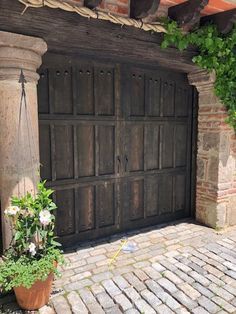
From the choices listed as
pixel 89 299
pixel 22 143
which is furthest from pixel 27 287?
pixel 22 143

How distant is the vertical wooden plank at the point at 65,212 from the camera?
3217 mm

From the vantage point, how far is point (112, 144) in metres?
3.50

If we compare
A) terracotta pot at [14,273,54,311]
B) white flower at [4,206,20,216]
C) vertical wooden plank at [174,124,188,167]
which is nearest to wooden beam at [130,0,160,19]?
vertical wooden plank at [174,124,188,167]

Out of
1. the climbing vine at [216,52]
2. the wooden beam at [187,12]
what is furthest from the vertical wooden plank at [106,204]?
the wooden beam at [187,12]

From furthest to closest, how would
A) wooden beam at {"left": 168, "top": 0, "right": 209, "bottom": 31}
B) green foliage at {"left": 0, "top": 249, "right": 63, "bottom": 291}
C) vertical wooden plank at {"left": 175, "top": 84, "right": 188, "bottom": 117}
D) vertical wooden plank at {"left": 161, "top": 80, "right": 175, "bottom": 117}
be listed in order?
vertical wooden plank at {"left": 175, "top": 84, "right": 188, "bottom": 117}, vertical wooden plank at {"left": 161, "top": 80, "right": 175, "bottom": 117}, wooden beam at {"left": 168, "top": 0, "right": 209, "bottom": 31}, green foliage at {"left": 0, "top": 249, "right": 63, "bottom": 291}

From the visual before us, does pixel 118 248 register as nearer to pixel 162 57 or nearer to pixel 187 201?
pixel 187 201

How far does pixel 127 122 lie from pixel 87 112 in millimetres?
599

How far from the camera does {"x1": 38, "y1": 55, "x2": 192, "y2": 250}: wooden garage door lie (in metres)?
3.09

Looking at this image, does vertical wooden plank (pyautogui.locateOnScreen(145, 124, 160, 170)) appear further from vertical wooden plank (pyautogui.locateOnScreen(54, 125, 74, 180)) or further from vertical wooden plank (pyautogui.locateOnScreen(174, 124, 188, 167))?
vertical wooden plank (pyautogui.locateOnScreen(54, 125, 74, 180))

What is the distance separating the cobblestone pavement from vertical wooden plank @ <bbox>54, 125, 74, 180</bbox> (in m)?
0.97

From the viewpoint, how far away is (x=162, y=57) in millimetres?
3135

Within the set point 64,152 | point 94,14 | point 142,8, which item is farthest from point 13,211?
point 142,8

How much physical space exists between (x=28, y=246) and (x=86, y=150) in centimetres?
143

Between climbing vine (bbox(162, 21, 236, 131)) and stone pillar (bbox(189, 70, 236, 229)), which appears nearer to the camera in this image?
climbing vine (bbox(162, 21, 236, 131))
